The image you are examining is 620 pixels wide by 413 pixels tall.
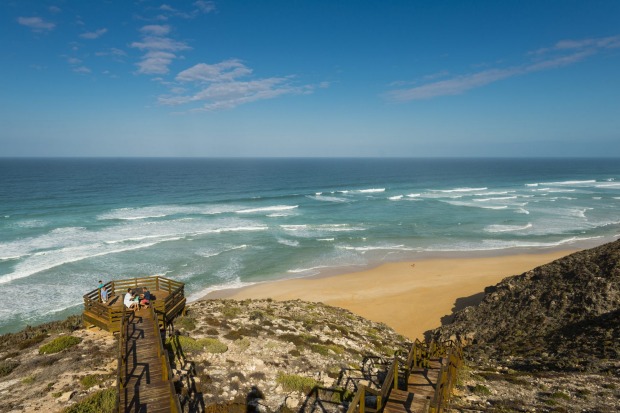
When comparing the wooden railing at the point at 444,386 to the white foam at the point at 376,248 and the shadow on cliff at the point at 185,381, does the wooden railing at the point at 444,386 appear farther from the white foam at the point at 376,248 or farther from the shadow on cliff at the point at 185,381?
the white foam at the point at 376,248

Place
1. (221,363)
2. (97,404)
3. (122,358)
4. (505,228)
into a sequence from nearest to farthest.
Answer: (97,404) < (122,358) < (221,363) < (505,228)

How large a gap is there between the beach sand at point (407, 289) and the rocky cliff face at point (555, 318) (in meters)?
4.46

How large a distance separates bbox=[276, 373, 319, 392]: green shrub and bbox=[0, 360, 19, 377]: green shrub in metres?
9.97

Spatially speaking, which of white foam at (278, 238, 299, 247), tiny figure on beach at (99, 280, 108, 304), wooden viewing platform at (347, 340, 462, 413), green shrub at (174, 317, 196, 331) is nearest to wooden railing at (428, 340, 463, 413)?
wooden viewing platform at (347, 340, 462, 413)

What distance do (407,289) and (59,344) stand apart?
89.3ft

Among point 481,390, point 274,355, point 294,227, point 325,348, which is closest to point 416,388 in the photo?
point 481,390

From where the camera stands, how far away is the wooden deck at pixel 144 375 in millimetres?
10289

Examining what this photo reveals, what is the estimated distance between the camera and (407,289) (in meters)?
33.2

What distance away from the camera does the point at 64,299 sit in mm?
30406

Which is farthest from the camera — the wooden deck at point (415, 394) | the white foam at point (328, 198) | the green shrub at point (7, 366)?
the white foam at point (328, 198)

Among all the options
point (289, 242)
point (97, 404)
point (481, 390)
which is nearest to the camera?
point (97, 404)

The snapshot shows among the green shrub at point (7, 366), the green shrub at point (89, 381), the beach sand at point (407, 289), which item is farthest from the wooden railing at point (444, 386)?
the green shrub at point (7, 366)

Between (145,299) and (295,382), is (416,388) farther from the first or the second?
(145,299)

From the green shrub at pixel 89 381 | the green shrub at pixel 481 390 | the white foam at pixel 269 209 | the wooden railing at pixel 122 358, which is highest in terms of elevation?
the wooden railing at pixel 122 358
